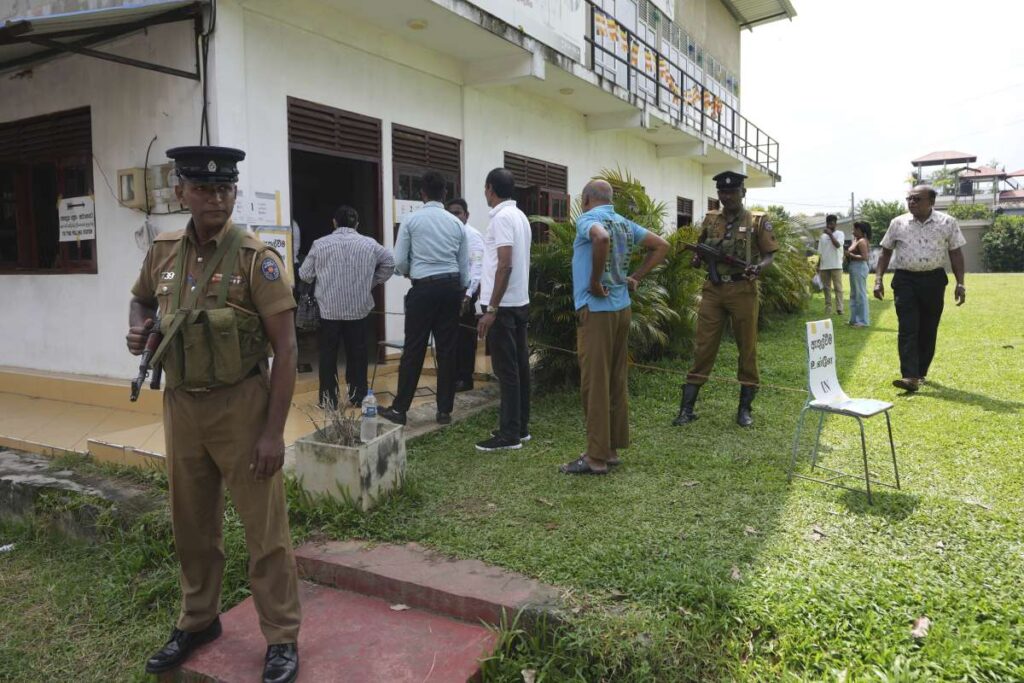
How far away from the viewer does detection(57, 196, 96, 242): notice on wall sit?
6.74 meters

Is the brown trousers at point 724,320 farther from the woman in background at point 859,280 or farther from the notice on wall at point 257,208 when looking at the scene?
the woman in background at point 859,280

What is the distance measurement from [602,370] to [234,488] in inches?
94.7

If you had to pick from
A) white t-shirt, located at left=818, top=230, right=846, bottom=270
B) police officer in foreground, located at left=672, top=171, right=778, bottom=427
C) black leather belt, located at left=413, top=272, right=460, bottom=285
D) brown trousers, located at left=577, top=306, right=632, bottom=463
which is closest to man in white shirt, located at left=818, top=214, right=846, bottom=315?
white t-shirt, located at left=818, top=230, right=846, bottom=270

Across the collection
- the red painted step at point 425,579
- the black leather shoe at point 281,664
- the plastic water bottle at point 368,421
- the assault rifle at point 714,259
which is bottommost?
the black leather shoe at point 281,664

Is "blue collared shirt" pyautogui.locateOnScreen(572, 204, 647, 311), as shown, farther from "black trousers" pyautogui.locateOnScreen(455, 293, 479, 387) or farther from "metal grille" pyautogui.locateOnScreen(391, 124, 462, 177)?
"metal grille" pyautogui.locateOnScreen(391, 124, 462, 177)

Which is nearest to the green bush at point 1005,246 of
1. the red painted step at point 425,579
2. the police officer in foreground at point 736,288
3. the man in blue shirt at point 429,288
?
the police officer in foreground at point 736,288

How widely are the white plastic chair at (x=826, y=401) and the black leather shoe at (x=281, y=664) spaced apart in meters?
2.96

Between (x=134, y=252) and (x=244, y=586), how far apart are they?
407cm

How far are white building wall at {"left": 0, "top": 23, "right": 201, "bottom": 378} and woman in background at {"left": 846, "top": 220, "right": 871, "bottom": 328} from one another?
9553mm

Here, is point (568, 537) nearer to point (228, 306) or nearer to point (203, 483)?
point (203, 483)

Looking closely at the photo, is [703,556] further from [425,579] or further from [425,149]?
[425,149]

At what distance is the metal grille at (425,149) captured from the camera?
780 centimetres

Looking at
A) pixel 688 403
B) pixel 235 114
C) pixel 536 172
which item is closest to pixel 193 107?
pixel 235 114

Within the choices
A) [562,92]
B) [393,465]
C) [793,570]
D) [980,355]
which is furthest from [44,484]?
[980,355]
